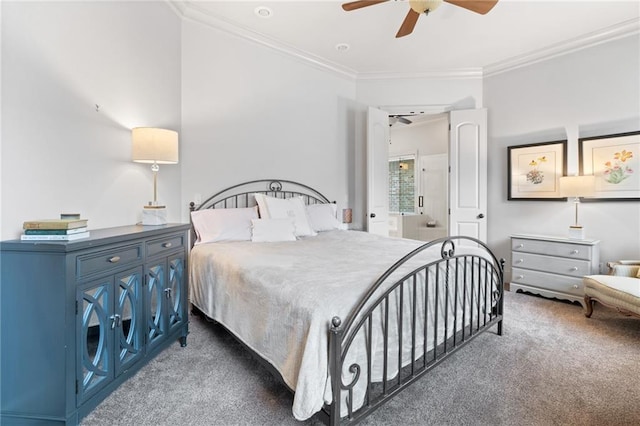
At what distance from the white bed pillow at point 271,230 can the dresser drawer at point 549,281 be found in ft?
9.51

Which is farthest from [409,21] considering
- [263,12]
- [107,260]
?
[107,260]

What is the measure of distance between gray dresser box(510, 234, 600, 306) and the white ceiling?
7.72 ft

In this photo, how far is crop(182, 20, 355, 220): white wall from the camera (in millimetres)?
3168

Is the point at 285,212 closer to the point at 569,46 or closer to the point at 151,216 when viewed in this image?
the point at 151,216

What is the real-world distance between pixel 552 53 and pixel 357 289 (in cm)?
427

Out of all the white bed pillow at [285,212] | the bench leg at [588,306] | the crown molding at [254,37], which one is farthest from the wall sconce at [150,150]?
the bench leg at [588,306]

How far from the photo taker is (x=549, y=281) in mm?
3461

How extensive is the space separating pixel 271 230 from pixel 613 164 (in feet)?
12.5

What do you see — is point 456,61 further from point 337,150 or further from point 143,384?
point 143,384

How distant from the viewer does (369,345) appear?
1396mm

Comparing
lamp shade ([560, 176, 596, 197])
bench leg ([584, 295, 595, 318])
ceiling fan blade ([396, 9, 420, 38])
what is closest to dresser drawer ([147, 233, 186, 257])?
ceiling fan blade ([396, 9, 420, 38])

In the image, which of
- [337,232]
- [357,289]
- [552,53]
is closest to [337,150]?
[337,232]

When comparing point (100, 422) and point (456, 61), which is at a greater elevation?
point (456, 61)

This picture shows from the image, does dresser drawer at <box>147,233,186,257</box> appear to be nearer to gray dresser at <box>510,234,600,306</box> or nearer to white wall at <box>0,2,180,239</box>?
white wall at <box>0,2,180,239</box>
